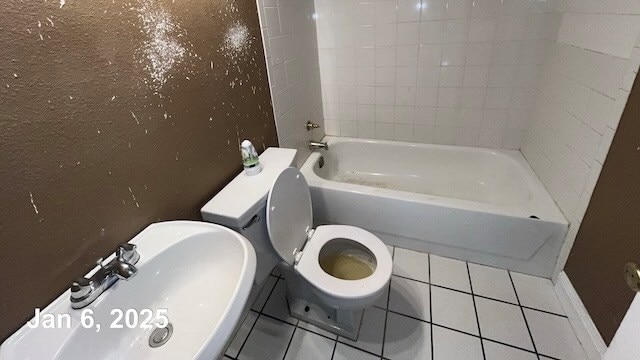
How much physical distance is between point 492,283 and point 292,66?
1611 millimetres

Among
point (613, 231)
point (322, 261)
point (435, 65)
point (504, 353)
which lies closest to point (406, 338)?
point (504, 353)

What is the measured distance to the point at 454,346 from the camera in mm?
1234

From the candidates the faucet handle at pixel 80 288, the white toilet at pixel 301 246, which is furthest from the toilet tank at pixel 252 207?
the faucet handle at pixel 80 288

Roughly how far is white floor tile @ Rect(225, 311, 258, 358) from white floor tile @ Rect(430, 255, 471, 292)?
3.07 feet

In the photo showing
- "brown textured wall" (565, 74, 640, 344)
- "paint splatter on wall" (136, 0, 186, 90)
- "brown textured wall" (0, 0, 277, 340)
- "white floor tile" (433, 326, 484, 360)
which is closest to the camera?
"brown textured wall" (0, 0, 277, 340)

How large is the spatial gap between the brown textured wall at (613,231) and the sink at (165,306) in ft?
4.04

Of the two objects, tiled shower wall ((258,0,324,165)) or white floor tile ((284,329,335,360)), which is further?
tiled shower wall ((258,0,324,165))

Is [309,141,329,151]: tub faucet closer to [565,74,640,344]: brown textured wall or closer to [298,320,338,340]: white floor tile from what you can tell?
[298,320,338,340]: white floor tile

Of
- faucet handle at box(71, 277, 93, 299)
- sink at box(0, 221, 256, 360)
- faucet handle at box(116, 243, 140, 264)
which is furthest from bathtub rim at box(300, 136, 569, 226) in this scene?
faucet handle at box(71, 277, 93, 299)

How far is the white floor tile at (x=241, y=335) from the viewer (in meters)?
1.29

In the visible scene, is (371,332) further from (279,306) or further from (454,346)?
(279,306)

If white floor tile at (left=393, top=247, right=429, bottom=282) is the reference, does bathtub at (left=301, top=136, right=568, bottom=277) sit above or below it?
above

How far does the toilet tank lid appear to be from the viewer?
1.02m

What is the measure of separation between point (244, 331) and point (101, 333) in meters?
0.77
